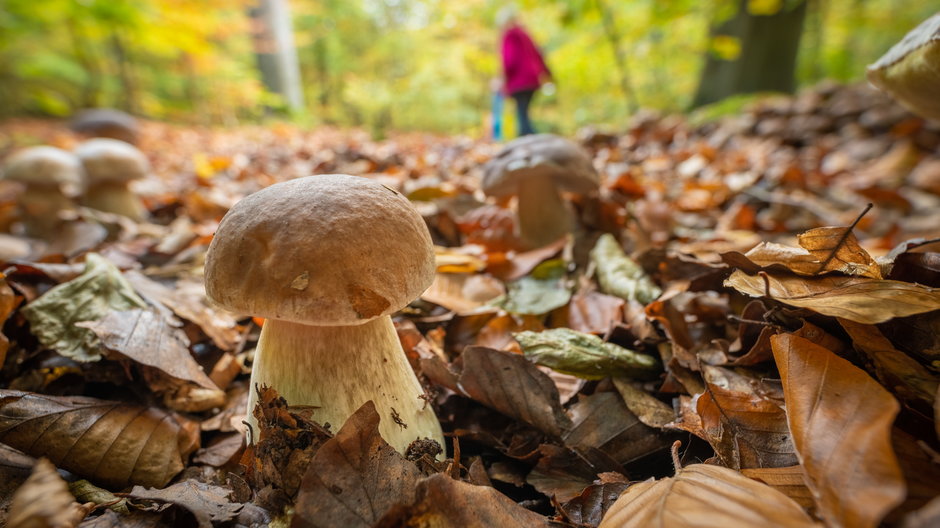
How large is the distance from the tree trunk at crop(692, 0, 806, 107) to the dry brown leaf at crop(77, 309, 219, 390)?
687 centimetres

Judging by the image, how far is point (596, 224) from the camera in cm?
237

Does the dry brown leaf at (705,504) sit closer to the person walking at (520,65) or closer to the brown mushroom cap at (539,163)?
the brown mushroom cap at (539,163)

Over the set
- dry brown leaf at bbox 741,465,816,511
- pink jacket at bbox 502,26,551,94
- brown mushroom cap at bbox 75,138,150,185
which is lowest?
dry brown leaf at bbox 741,465,816,511

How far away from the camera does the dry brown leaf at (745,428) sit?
0.87 metres

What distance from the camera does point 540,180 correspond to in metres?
2.42

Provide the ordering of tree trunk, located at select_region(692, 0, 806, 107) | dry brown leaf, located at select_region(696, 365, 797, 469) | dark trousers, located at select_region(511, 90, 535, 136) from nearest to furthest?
dry brown leaf, located at select_region(696, 365, 797, 469) → tree trunk, located at select_region(692, 0, 806, 107) → dark trousers, located at select_region(511, 90, 535, 136)

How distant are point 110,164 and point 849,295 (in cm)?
391

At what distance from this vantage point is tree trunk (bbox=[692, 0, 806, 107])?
245 inches

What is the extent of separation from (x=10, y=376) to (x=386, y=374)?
1022 millimetres

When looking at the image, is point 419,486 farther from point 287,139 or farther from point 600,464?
point 287,139

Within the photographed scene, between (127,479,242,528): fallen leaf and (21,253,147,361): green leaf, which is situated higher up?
(21,253,147,361): green leaf

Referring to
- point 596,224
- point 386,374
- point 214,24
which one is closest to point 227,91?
point 214,24

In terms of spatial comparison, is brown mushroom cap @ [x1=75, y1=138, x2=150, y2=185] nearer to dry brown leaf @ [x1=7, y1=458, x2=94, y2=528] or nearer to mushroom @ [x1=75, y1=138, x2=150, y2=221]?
mushroom @ [x1=75, y1=138, x2=150, y2=221]

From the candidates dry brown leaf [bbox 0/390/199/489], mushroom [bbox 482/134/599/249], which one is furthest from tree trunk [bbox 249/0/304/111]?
dry brown leaf [bbox 0/390/199/489]
